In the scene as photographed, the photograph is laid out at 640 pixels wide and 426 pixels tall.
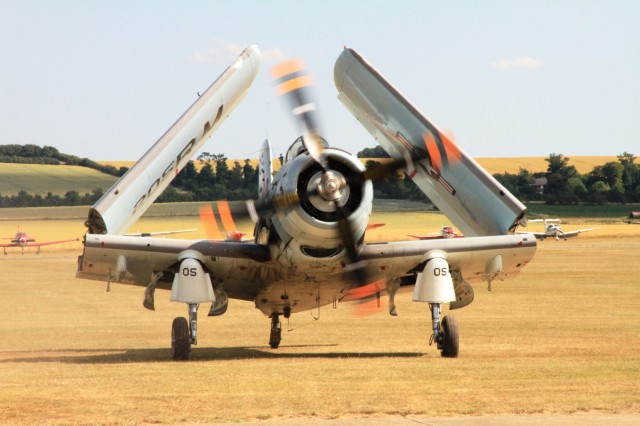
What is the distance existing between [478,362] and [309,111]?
15.1 feet

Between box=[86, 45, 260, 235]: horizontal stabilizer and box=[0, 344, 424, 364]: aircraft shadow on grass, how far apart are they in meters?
2.46

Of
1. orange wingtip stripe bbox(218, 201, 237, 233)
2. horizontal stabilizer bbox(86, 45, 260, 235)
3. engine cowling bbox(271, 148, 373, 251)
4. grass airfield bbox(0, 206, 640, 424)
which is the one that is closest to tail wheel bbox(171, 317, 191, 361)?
grass airfield bbox(0, 206, 640, 424)

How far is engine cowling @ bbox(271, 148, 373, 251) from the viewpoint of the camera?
657 inches

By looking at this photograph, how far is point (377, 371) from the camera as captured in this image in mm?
16312

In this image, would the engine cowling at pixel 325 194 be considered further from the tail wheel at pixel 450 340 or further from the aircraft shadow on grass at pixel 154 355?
the aircraft shadow on grass at pixel 154 355

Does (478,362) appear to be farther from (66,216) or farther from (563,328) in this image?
(66,216)

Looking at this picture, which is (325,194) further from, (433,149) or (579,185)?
(579,185)

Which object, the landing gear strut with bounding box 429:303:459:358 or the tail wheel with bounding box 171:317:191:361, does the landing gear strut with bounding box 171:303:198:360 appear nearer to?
the tail wheel with bounding box 171:317:191:361

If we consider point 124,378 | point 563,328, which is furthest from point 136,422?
point 563,328

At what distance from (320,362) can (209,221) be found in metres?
3.03

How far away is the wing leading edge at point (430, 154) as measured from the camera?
17.6m

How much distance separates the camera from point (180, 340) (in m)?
18.8

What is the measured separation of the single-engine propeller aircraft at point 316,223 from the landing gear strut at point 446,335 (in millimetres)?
24

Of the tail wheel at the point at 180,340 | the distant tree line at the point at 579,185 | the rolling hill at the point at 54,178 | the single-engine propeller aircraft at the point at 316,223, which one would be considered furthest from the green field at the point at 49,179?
the tail wheel at the point at 180,340
